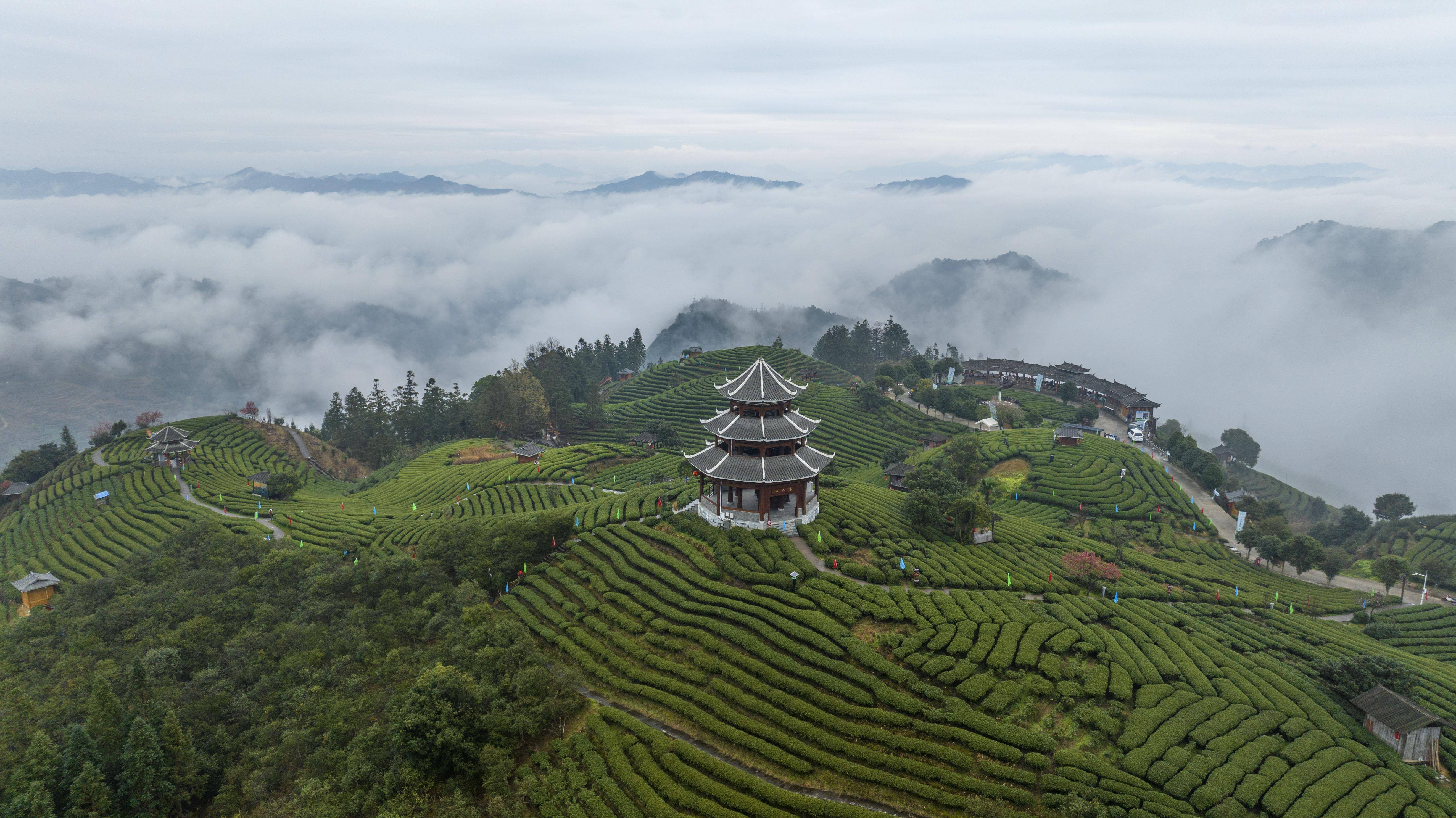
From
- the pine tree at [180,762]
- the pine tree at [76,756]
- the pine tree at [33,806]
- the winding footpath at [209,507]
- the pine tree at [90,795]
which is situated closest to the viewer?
the pine tree at [33,806]

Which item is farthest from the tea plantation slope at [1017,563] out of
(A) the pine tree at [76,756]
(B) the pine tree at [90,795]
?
(A) the pine tree at [76,756]

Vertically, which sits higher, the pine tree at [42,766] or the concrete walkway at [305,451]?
the pine tree at [42,766]

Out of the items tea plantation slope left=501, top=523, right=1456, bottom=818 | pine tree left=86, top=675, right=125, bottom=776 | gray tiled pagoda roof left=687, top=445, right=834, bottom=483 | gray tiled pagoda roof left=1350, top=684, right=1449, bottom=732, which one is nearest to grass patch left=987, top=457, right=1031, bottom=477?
tea plantation slope left=501, top=523, right=1456, bottom=818

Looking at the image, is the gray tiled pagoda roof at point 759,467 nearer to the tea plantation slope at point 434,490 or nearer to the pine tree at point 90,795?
the tea plantation slope at point 434,490

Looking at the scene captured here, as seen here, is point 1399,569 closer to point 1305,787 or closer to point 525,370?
point 1305,787

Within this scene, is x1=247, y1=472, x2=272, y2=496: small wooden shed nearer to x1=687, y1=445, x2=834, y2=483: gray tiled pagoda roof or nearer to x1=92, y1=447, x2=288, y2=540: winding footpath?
x1=92, y1=447, x2=288, y2=540: winding footpath

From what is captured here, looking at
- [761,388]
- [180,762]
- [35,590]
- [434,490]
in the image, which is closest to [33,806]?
[180,762]
